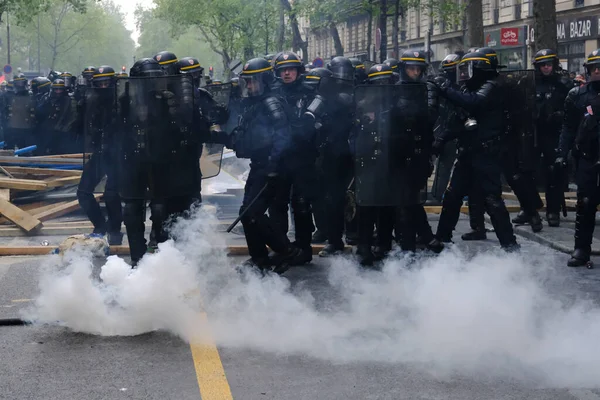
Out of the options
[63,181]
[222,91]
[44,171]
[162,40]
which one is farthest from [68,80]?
[162,40]

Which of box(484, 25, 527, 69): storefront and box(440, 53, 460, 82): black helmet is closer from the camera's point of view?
box(440, 53, 460, 82): black helmet

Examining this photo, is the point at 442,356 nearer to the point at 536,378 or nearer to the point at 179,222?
the point at 536,378

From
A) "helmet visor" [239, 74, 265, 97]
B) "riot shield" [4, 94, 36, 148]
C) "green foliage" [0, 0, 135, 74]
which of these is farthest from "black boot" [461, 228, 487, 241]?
"green foliage" [0, 0, 135, 74]

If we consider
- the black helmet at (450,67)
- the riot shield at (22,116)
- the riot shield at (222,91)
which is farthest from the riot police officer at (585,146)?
the riot shield at (22,116)

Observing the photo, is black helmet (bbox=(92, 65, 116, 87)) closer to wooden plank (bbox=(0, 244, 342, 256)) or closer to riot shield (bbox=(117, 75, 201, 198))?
wooden plank (bbox=(0, 244, 342, 256))

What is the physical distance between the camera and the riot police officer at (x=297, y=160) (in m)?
7.92

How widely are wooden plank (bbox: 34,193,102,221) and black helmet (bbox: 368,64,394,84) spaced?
4.70 metres

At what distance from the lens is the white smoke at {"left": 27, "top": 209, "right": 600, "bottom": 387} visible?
5.10 m

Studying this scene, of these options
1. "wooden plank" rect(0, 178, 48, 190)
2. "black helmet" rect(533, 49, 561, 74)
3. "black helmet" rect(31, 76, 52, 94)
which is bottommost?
"wooden plank" rect(0, 178, 48, 190)

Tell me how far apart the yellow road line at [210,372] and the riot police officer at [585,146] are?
406 cm

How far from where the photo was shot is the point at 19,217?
35.5ft

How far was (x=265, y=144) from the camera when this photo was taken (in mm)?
7508

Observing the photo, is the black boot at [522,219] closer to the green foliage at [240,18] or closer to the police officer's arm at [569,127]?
the police officer's arm at [569,127]

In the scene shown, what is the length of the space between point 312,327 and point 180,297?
2.74 feet
